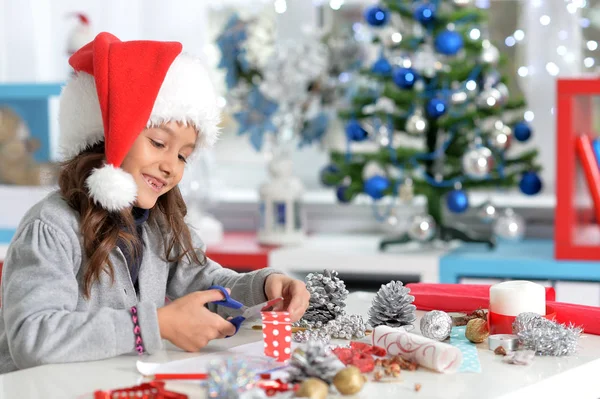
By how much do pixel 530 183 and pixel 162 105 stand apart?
1.65 m

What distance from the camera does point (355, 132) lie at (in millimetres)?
2873

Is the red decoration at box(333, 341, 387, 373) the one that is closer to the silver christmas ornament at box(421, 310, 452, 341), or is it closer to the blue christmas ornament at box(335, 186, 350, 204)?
the silver christmas ornament at box(421, 310, 452, 341)

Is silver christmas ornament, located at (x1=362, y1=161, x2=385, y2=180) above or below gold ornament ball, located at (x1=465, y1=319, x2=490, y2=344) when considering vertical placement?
above

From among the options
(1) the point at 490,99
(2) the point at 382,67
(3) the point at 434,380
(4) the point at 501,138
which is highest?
(2) the point at 382,67

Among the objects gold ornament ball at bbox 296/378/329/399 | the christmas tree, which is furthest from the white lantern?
gold ornament ball at bbox 296/378/329/399

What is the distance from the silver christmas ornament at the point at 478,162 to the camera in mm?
2703

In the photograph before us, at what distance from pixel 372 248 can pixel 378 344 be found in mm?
1701

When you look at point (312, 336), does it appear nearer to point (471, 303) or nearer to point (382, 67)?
point (471, 303)

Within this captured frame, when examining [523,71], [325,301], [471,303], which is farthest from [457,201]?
[325,301]

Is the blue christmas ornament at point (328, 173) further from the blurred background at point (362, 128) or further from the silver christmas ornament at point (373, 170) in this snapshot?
the silver christmas ornament at point (373, 170)

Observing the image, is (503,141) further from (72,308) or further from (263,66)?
(72,308)

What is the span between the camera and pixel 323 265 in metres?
2.88

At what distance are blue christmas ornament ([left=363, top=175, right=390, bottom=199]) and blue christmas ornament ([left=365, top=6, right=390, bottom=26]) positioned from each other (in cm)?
49

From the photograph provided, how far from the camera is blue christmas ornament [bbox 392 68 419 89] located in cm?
271
